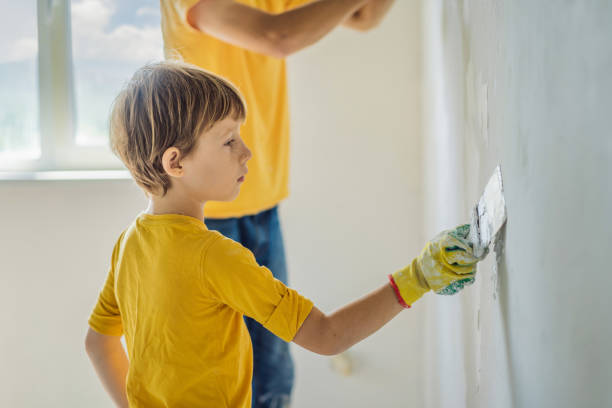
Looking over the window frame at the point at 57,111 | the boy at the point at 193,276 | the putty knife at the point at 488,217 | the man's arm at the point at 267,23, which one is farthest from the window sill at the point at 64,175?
the putty knife at the point at 488,217

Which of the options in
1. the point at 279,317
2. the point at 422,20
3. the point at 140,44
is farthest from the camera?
the point at 140,44

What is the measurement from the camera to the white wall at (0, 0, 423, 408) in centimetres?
181

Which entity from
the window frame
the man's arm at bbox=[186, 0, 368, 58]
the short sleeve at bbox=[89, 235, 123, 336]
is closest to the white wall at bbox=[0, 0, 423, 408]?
the window frame

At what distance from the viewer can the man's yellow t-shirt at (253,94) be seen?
1197mm

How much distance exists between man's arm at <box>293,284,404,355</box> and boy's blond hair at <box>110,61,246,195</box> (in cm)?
33

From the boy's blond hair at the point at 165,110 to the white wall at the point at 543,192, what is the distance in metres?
0.38

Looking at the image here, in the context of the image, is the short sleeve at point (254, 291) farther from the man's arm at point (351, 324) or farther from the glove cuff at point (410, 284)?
the glove cuff at point (410, 284)

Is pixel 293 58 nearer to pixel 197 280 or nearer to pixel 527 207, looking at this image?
pixel 197 280

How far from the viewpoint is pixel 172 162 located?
0.86 m

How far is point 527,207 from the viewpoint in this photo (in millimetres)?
483

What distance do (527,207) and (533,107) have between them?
0.28 ft

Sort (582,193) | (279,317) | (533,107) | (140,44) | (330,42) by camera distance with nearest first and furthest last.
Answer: (582,193), (533,107), (279,317), (330,42), (140,44)

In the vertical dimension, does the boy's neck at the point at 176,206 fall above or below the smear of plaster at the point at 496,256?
above

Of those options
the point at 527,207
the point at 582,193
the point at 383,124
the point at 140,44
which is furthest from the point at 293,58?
the point at 582,193
